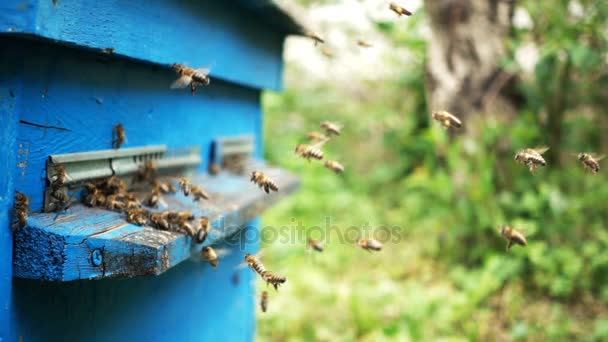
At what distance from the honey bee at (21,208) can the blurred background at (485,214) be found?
3046mm

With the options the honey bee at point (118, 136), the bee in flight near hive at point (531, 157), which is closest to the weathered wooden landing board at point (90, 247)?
the honey bee at point (118, 136)

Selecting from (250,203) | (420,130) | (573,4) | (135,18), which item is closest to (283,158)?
(420,130)

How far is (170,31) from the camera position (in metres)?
1.99

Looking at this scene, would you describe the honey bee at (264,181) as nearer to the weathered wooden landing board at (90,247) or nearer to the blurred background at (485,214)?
the weathered wooden landing board at (90,247)

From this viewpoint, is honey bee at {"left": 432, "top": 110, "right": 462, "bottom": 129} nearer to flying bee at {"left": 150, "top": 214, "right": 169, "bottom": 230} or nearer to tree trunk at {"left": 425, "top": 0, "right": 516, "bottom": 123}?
flying bee at {"left": 150, "top": 214, "right": 169, "bottom": 230}

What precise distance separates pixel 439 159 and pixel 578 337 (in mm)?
2726

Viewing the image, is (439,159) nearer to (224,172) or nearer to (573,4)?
(573,4)

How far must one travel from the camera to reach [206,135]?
106 inches

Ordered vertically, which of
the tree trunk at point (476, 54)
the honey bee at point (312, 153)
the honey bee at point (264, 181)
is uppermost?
the tree trunk at point (476, 54)

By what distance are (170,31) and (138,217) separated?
81cm

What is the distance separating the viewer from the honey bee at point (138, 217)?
1.55 m

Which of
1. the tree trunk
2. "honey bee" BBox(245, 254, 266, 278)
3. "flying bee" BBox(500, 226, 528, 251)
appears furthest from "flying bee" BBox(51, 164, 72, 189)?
the tree trunk

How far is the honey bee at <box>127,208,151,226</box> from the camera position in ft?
5.08

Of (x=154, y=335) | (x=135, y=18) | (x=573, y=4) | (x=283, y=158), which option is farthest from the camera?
(x=283, y=158)
